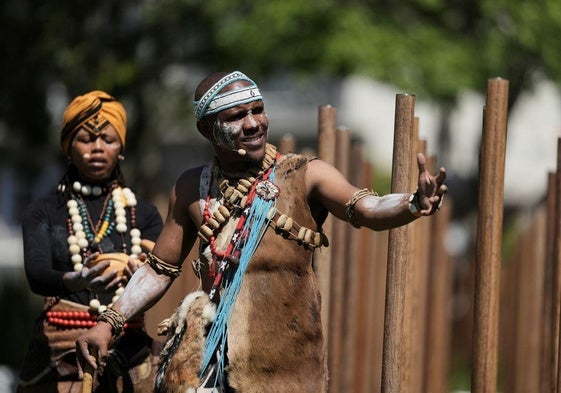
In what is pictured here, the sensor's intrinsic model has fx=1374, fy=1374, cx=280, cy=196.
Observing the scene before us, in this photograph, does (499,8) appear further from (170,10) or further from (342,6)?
(170,10)

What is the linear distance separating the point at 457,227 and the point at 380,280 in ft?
53.5

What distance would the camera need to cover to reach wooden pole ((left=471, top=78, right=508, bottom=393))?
17.3ft

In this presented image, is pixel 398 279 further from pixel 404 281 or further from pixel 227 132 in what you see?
pixel 227 132

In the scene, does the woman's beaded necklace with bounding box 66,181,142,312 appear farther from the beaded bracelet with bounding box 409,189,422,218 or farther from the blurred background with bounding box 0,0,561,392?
the blurred background with bounding box 0,0,561,392

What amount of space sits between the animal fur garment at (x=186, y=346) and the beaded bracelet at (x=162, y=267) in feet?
0.67

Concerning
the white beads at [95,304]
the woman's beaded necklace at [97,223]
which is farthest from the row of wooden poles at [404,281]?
the white beads at [95,304]

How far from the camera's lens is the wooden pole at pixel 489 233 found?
17.3ft

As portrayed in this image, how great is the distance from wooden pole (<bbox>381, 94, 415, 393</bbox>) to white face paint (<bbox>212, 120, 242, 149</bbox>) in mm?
615

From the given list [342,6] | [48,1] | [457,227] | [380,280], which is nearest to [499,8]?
[342,6]

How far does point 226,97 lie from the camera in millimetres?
5273

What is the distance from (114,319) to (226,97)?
3.37 feet

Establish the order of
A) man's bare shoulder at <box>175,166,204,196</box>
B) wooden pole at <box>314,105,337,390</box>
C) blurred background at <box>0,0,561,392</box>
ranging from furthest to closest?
blurred background at <box>0,0,561,392</box> → wooden pole at <box>314,105,337,390</box> → man's bare shoulder at <box>175,166,204,196</box>

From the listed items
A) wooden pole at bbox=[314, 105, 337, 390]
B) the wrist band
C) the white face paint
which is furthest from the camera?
wooden pole at bbox=[314, 105, 337, 390]

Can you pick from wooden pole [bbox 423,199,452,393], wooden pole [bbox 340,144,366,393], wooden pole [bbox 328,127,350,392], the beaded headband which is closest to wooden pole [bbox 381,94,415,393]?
the beaded headband
